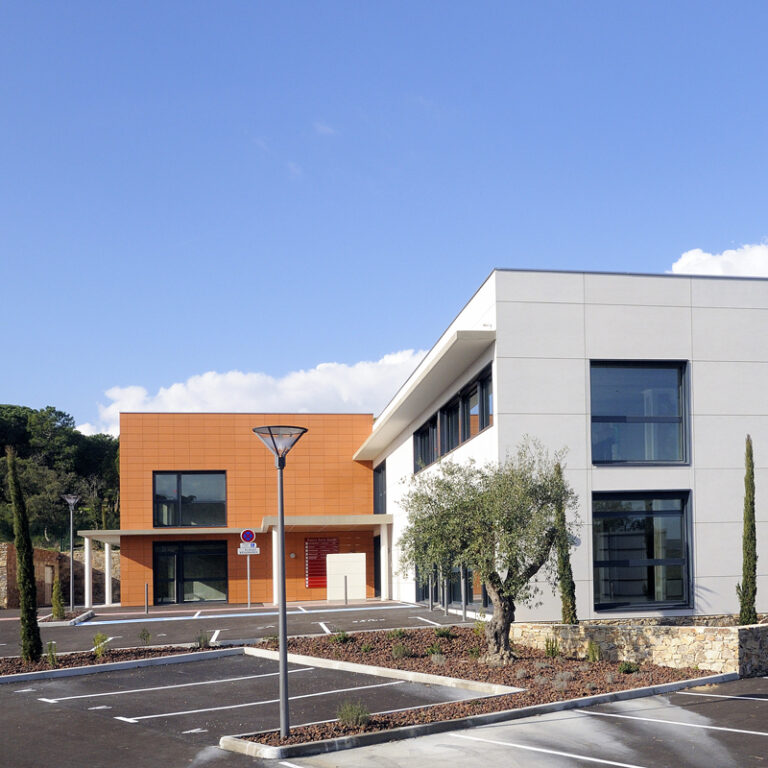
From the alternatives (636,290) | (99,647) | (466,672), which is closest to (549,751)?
(466,672)

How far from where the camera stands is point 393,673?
1421cm

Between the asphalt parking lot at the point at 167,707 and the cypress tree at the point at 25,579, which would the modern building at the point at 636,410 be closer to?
the asphalt parking lot at the point at 167,707

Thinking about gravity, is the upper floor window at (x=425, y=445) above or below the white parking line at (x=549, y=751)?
above

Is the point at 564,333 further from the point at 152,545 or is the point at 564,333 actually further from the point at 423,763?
the point at 152,545

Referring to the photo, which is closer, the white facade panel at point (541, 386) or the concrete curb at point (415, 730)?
the concrete curb at point (415, 730)

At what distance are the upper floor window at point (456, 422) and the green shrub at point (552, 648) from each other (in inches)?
192

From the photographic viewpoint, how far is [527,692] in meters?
12.2

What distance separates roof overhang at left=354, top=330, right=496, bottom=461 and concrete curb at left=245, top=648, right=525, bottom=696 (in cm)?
666

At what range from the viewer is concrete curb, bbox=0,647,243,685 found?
14.8 meters

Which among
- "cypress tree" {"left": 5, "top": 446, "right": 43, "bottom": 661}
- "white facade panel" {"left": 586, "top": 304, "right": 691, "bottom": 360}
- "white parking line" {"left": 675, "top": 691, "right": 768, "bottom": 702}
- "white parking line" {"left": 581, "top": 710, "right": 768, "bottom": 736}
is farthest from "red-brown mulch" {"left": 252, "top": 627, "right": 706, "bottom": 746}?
"white facade panel" {"left": 586, "top": 304, "right": 691, "bottom": 360}

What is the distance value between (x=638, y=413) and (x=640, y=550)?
279 centimetres

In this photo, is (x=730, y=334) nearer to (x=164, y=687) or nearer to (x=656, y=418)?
(x=656, y=418)

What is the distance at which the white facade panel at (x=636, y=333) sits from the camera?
18.5m

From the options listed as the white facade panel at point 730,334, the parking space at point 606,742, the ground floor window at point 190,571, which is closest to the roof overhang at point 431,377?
the white facade panel at point 730,334
